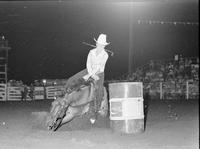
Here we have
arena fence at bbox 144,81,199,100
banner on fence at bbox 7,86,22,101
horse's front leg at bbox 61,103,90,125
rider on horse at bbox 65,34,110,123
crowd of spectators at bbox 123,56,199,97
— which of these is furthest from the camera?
crowd of spectators at bbox 123,56,199,97

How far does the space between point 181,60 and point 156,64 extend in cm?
193

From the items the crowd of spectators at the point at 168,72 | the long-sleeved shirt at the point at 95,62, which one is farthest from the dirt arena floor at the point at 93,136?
the crowd of spectators at the point at 168,72

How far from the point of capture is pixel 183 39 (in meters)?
33.7

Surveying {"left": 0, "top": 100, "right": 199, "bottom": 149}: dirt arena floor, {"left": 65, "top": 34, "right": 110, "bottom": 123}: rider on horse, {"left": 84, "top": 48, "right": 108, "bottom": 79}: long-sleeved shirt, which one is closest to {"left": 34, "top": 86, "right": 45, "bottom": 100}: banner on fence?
{"left": 0, "top": 100, "right": 199, "bottom": 149}: dirt arena floor

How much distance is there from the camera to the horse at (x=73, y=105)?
28.6 feet

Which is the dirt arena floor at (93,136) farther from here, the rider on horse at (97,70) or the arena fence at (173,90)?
the arena fence at (173,90)

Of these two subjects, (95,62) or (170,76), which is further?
(170,76)

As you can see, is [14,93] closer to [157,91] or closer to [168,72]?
[157,91]

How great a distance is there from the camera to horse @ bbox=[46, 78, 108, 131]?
8.70 m

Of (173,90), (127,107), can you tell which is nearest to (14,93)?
(173,90)

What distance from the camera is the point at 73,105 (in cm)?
915

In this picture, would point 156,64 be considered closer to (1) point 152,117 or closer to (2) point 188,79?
(2) point 188,79

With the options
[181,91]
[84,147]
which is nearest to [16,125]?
[84,147]

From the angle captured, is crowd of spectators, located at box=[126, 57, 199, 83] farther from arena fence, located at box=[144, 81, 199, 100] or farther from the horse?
the horse
